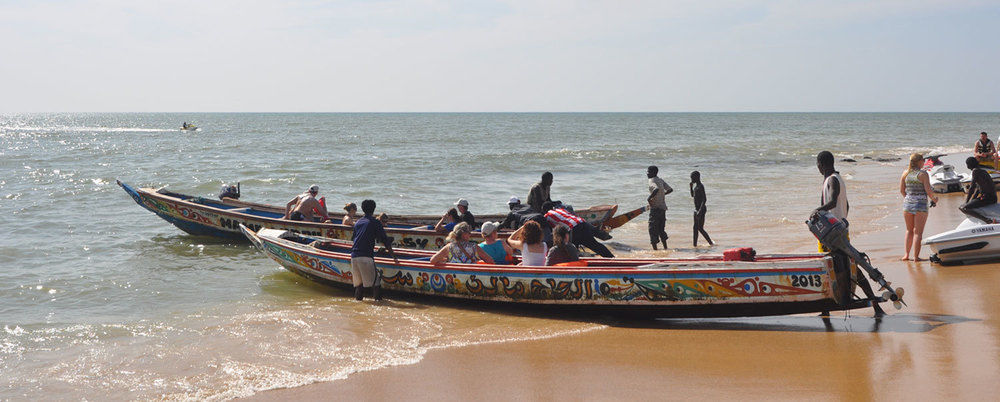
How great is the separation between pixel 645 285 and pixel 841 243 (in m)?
2.00

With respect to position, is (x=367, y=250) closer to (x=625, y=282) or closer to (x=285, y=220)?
(x=625, y=282)

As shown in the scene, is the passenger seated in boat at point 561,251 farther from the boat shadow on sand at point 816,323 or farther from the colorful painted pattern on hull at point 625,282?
the boat shadow on sand at point 816,323

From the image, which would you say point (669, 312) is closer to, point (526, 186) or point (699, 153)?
point (526, 186)

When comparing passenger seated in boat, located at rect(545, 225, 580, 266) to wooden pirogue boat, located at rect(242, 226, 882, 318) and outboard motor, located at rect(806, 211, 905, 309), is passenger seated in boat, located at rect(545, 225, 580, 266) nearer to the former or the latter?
wooden pirogue boat, located at rect(242, 226, 882, 318)

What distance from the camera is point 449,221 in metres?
13.3

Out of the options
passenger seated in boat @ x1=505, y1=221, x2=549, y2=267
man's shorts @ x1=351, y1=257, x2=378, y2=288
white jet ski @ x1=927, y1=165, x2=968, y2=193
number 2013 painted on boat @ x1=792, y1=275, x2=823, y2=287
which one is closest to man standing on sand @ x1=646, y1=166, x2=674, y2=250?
passenger seated in boat @ x1=505, y1=221, x2=549, y2=267

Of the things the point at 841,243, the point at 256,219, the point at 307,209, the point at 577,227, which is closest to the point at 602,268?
the point at 577,227

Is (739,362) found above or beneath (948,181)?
beneath

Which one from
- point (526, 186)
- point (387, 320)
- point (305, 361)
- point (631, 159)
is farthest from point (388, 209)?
point (631, 159)

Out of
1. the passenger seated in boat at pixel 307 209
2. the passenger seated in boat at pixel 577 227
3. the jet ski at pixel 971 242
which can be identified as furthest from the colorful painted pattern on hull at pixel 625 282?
the passenger seated in boat at pixel 307 209

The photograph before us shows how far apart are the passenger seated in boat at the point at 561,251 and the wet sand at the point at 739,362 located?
3.19 ft

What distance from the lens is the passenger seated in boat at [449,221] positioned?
505 inches

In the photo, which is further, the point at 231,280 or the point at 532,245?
the point at 231,280

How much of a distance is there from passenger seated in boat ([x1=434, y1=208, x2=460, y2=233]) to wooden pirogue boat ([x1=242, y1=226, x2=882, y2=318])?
7.59 ft
